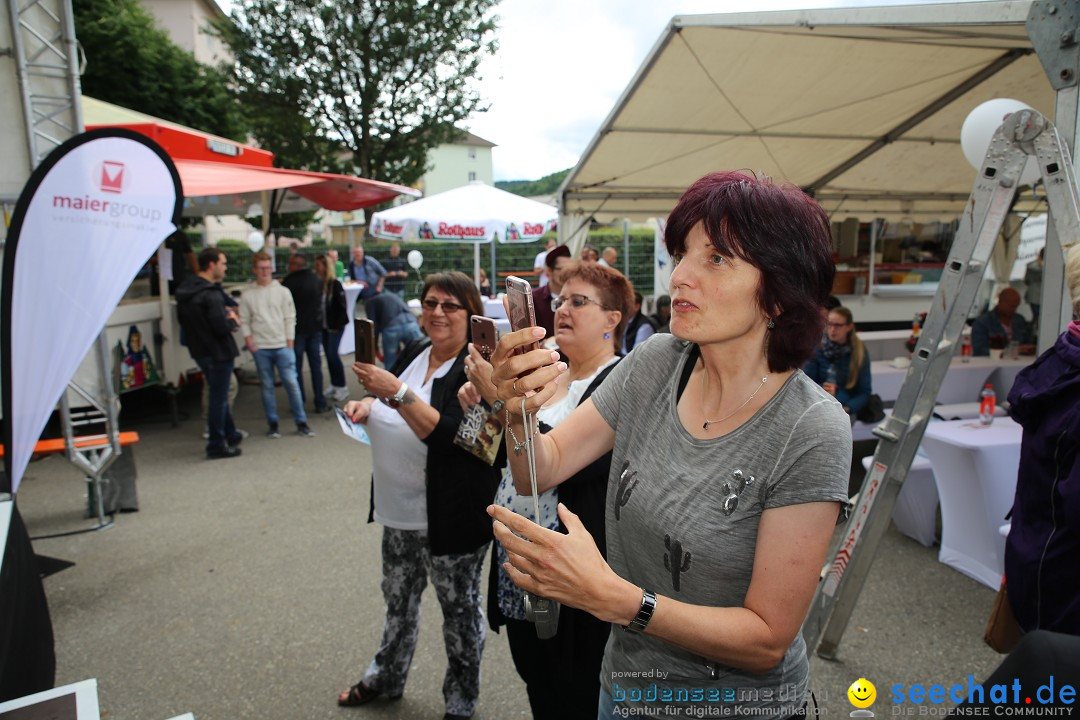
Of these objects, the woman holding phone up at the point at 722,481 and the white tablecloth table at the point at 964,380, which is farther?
the white tablecloth table at the point at 964,380

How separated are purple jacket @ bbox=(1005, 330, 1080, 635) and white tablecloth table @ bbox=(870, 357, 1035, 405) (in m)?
4.32

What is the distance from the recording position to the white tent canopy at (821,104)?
180 inches

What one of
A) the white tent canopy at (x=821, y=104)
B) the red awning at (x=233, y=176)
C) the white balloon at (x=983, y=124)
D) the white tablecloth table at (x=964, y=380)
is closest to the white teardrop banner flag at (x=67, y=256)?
the red awning at (x=233, y=176)

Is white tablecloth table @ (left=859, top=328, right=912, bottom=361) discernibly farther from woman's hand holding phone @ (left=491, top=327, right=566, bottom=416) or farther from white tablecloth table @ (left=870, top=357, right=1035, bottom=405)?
woman's hand holding phone @ (left=491, top=327, right=566, bottom=416)

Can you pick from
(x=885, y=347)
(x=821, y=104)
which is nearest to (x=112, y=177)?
(x=821, y=104)

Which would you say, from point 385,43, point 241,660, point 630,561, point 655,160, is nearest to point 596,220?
point 655,160

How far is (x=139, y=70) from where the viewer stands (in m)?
16.4

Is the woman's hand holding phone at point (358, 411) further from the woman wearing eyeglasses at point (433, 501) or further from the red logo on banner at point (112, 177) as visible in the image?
the red logo on banner at point (112, 177)

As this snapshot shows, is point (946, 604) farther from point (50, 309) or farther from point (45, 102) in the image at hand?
point (45, 102)

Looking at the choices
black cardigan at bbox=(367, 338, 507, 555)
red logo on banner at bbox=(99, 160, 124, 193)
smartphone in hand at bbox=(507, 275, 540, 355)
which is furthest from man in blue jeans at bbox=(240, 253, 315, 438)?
smartphone in hand at bbox=(507, 275, 540, 355)

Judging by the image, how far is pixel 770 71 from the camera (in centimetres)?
564

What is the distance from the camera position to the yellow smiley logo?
256cm

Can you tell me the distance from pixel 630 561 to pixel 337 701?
211 centimetres

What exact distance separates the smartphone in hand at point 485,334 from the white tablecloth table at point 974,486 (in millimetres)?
3448
